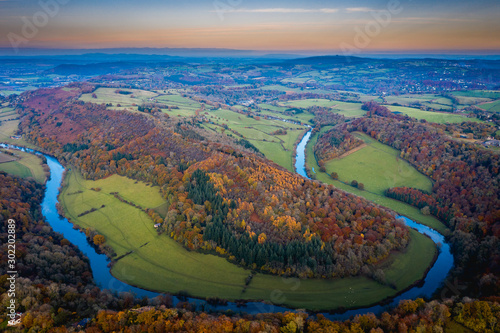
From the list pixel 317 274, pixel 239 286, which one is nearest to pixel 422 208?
pixel 317 274

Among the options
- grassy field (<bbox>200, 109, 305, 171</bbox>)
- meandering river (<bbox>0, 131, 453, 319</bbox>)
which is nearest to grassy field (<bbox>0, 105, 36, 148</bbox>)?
meandering river (<bbox>0, 131, 453, 319</bbox>)

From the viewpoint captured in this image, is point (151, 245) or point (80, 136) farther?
point (80, 136)

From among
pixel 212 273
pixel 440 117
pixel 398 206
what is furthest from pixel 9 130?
pixel 440 117

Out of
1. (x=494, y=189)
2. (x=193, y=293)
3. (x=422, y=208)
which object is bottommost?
(x=193, y=293)

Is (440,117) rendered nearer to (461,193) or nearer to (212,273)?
(461,193)

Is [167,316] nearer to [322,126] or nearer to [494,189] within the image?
[494,189]

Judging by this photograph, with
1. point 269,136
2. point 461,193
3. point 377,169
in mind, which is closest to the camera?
point 461,193

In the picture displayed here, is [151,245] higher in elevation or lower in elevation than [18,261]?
lower
